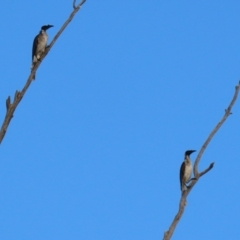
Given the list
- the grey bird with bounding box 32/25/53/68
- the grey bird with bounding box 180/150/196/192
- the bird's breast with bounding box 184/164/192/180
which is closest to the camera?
the grey bird with bounding box 180/150/196/192

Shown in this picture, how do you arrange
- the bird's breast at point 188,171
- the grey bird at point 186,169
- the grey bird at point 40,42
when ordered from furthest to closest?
the grey bird at point 40,42, the bird's breast at point 188,171, the grey bird at point 186,169

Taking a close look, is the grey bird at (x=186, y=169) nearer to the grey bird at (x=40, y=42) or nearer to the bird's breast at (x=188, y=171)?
the bird's breast at (x=188, y=171)

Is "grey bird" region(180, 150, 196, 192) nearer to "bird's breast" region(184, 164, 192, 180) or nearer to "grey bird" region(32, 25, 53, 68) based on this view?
"bird's breast" region(184, 164, 192, 180)

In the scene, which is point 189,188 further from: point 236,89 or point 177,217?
point 236,89

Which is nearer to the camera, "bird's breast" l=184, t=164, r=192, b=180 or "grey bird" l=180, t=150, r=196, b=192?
"grey bird" l=180, t=150, r=196, b=192

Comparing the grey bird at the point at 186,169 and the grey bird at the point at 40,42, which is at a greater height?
the grey bird at the point at 40,42

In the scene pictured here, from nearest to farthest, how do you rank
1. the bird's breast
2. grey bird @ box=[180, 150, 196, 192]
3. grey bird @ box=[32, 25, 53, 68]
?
grey bird @ box=[180, 150, 196, 192]
the bird's breast
grey bird @ box=[32, 25, 53, 68]

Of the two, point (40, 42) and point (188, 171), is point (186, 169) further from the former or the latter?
point (40, 42)

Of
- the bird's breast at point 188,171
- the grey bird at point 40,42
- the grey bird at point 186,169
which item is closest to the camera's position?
the grey bird at point 186,169

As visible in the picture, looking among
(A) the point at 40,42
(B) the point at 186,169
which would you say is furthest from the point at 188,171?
(A) the point at 40,42

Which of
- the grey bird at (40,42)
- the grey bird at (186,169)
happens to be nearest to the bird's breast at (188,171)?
the grey bird at (186,169)

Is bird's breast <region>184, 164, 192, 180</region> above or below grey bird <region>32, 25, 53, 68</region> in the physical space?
below

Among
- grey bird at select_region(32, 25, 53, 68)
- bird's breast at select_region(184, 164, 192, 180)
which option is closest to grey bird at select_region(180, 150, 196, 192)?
bird's breast at select_region(184, 164, 192, 180)

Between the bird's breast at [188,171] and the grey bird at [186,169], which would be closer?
the grey bird at [186,169]
